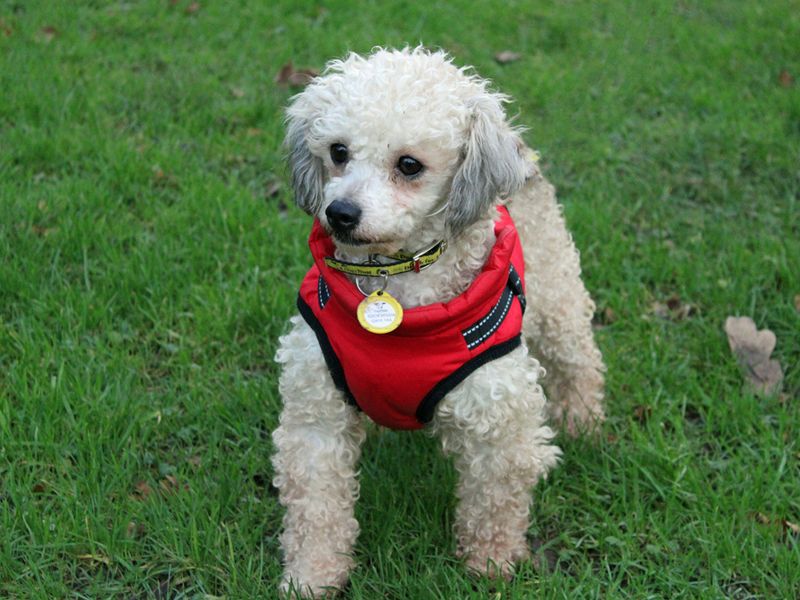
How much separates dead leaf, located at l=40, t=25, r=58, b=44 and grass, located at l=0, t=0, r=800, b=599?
5cm

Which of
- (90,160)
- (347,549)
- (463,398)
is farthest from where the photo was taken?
(90,160)

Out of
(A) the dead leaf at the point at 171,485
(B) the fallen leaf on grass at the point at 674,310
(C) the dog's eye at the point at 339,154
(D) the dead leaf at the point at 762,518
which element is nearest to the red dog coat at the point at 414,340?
(C) the dog's eye at the point at 339,154

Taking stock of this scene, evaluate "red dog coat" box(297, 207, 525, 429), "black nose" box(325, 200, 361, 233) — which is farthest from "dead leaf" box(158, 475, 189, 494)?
"black nose" box(325, 200, 361, 233)

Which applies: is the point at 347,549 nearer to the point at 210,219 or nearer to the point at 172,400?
the point at 172,400

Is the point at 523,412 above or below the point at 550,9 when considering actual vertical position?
above

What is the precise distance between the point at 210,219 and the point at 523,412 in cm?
241

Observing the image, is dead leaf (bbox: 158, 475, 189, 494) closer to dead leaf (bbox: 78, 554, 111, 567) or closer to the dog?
dead leaf (bbox: 78, 554, 111, 567)

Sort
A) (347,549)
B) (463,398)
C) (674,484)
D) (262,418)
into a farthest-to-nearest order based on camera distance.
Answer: (262,418), (674,484), (347,549), (463,398)

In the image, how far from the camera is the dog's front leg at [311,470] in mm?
3137

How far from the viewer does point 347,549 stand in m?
3.27

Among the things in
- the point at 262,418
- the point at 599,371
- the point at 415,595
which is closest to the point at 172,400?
the point at 262,418

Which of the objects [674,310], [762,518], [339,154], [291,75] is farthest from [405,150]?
[291,75]

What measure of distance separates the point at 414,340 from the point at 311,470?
606mm

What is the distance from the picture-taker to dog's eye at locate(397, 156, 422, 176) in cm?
279
